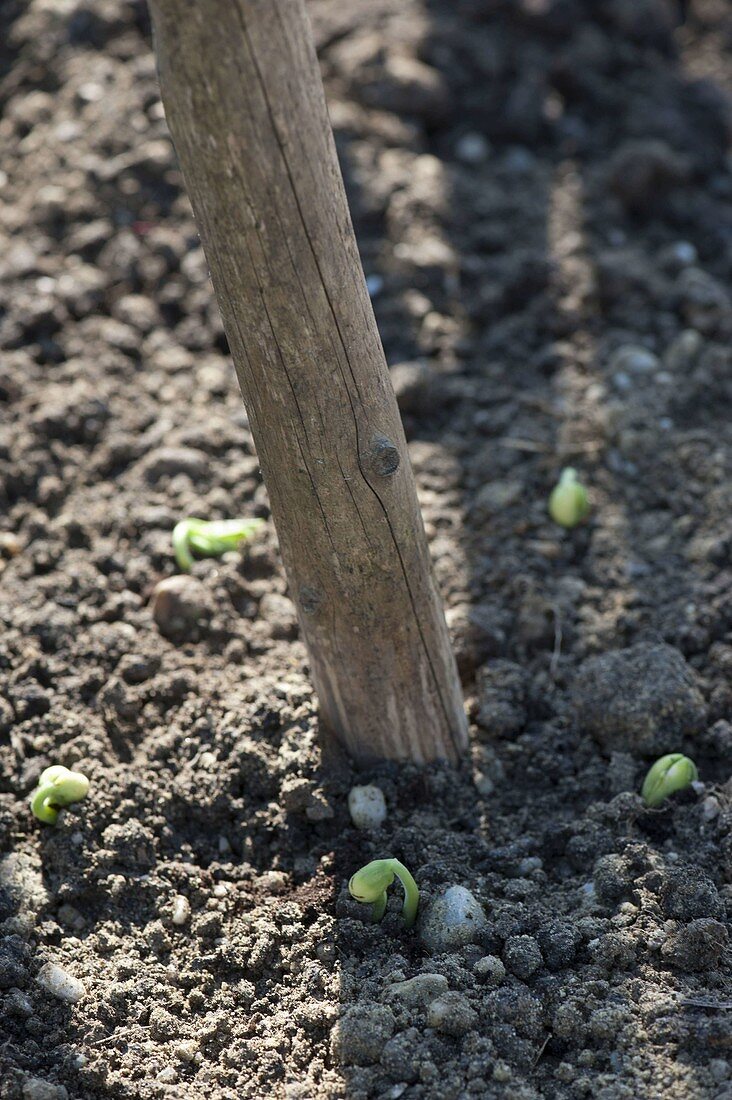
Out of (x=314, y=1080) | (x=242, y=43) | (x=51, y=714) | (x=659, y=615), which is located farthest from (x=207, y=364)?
(x=314, y=1080)

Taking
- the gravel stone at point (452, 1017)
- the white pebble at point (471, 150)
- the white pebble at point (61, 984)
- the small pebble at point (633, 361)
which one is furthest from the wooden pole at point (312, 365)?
the white pebble at point (471, 150)

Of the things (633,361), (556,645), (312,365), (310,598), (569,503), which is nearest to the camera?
(312,365)

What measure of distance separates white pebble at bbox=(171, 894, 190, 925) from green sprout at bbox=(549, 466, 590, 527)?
5.07ft

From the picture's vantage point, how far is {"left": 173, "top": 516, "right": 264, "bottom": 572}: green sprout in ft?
10.1

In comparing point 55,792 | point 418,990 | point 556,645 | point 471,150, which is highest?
point 471,150

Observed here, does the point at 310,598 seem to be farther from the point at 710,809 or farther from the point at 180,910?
the point at 710,809

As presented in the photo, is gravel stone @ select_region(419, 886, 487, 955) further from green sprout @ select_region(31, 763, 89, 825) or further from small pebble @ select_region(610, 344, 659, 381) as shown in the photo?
small pebble @ select_region(610, 344, 659, 381)

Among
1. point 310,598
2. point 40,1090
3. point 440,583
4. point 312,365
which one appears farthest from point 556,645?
point 40,1090

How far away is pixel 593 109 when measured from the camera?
4.79 m

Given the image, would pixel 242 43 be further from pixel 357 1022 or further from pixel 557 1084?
pixel 557 1084

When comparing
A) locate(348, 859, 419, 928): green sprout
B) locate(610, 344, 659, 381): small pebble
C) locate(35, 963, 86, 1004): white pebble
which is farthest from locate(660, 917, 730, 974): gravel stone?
locate(610, 344, 659, 381): small pebble

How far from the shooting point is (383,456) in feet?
6.99

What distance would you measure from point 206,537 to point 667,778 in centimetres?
141

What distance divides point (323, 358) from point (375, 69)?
3.03m
